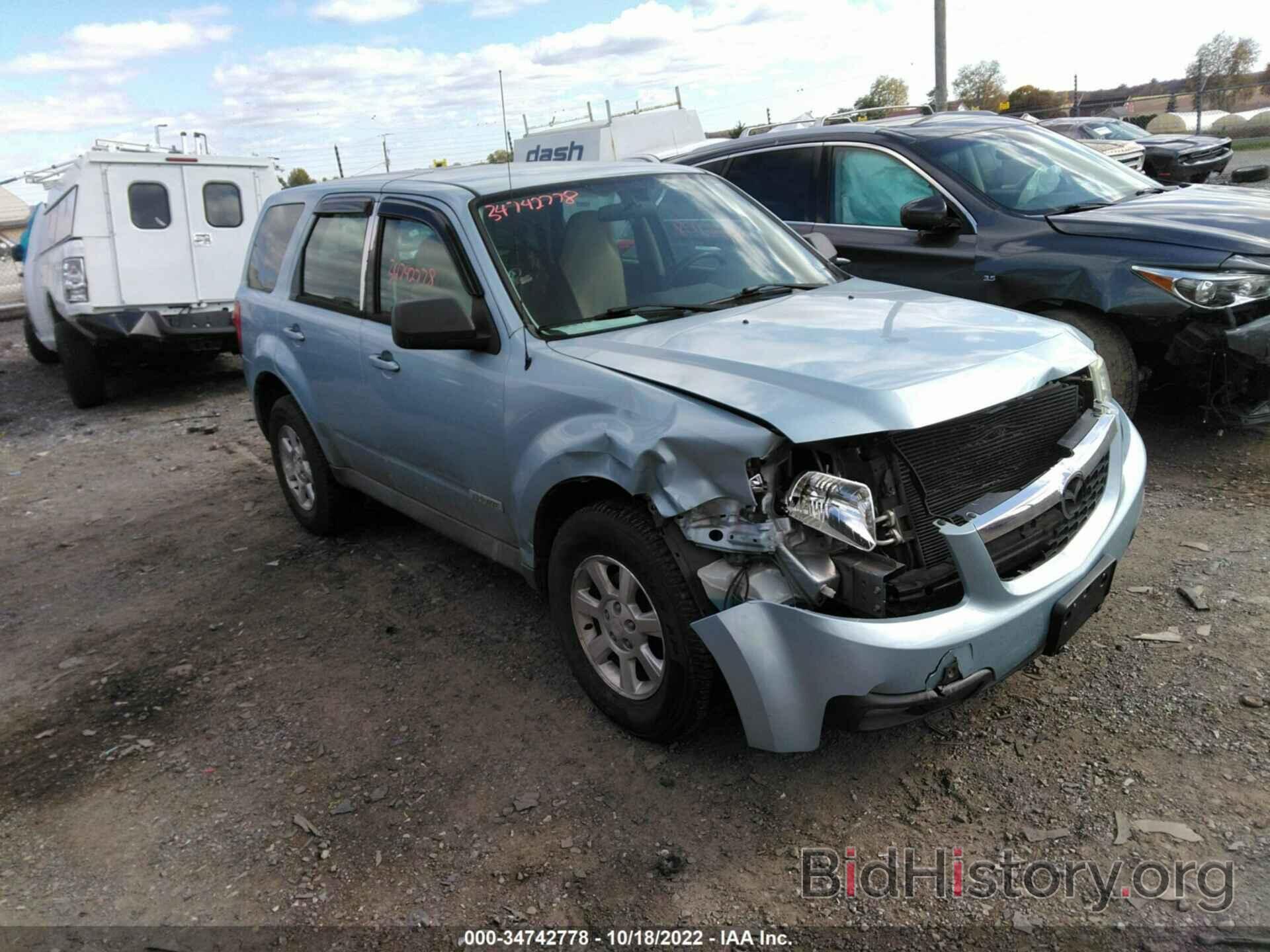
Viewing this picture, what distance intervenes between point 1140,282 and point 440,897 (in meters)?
4.50

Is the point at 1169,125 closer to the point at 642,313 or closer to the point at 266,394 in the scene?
the point at 266,394

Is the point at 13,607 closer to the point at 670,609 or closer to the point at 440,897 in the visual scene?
the point at 440,897

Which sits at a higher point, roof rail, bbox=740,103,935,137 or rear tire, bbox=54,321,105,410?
roof rail, bbox=740,103,935,137

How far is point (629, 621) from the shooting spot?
10.2 feet

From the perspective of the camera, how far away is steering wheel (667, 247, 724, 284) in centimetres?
390

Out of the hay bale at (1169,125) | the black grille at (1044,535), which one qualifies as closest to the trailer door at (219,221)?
the black grille at (1044,535)

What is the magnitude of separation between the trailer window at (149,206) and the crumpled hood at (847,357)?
8.23 m

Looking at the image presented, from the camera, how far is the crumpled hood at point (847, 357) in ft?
8.77

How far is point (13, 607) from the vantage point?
5.07 m

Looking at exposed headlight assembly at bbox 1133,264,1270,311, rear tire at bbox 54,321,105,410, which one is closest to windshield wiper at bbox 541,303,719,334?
exposed headlight assembly at bbox 1133,264,1270,311

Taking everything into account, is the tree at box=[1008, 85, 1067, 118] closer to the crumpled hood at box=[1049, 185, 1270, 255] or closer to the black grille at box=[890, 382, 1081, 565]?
the crumpled hood at box=[1049, 185, 1270, 255]

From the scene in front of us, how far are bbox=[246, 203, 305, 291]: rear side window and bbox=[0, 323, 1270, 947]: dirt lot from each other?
1.70 m

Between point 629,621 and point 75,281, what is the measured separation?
28.2 feet

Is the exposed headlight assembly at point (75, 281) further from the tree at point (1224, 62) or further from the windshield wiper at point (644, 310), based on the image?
the tree at point (1224, 62)
